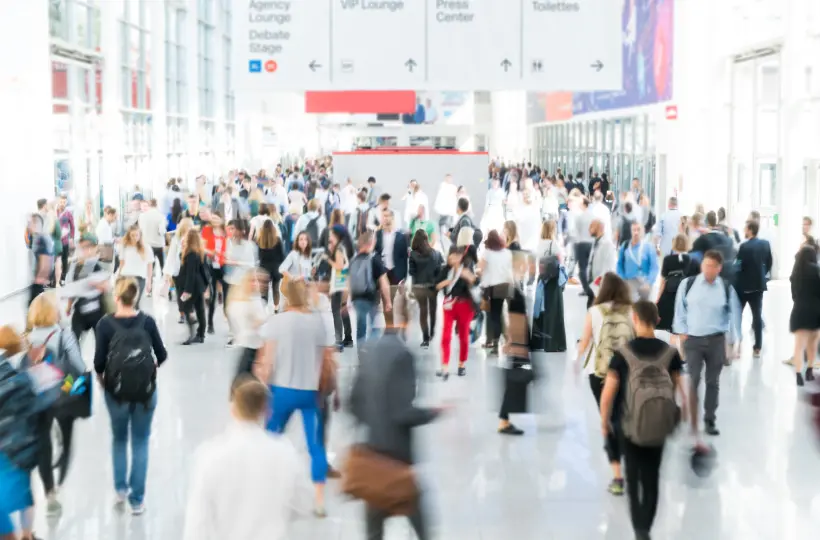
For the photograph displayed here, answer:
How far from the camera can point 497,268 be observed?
1194 cm

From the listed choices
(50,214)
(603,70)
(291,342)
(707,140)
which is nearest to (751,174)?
(707,140)

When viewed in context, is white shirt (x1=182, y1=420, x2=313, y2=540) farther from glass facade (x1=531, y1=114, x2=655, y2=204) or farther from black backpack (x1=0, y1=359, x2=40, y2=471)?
glass facade (x1=531, y1=114, x2=655, y2=204)

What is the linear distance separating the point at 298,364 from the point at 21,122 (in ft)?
47.4

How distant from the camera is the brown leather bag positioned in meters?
5.67

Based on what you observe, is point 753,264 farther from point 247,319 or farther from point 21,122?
point 21,122

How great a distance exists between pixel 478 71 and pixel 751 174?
832cm

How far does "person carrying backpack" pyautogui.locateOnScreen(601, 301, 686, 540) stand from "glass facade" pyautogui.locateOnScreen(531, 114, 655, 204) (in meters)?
21.3

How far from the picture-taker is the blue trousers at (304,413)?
293 inches

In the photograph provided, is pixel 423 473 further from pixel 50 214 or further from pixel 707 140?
pixel 707 140

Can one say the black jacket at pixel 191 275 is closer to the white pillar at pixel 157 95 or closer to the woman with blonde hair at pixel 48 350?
the woman with blonde hair at pixel 48 350

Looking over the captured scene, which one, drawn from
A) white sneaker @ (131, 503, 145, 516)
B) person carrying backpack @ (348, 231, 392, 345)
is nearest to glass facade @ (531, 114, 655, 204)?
person carrying backpack @ (348, 231, 392, 345)

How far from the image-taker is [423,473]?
8570 mm

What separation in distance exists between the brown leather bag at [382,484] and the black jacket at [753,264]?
7930mm

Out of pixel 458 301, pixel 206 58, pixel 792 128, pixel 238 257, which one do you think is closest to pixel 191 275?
pixel 238 257
